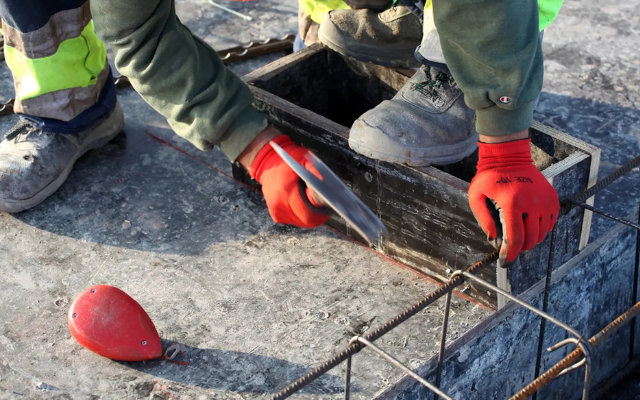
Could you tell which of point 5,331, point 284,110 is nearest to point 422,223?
point 284,110

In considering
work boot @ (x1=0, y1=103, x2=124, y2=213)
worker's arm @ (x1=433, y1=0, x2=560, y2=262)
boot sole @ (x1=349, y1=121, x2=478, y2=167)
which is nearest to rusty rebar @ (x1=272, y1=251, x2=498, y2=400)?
worker's arm @ (x1=433, y1=0, x2=560, y2=262)

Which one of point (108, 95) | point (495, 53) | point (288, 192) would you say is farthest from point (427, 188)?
point (108, 95)

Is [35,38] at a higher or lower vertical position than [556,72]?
higher

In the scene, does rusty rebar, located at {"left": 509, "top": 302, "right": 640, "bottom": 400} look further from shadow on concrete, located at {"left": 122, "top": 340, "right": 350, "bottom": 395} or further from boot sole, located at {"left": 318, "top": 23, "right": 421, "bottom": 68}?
boot sole, located at {"left": 318, "top": 23, "right": 421, "bottom": 68}

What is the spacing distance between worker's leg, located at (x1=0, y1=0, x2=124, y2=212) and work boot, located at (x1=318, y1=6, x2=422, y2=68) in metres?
0.93

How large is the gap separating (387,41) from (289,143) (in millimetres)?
755

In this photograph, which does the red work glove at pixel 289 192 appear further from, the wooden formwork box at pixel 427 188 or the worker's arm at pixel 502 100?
the worker's arm at pixel 502 100

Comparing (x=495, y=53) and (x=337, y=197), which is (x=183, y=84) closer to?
(x=337, y=197)

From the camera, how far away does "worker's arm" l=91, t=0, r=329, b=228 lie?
226 centimetres

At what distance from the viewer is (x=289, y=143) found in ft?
7.45

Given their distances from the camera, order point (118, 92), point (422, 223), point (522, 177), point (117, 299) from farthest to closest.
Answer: point (118, 92) → point (422, 223) → point (117, 299) → point (522, 177)

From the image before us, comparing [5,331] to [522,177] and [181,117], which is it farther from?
[522,177]

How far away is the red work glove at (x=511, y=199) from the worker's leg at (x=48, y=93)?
5.34ft

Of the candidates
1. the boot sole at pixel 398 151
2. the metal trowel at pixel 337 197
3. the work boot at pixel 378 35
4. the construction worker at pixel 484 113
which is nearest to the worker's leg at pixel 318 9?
the work boot at pixel 378 35
